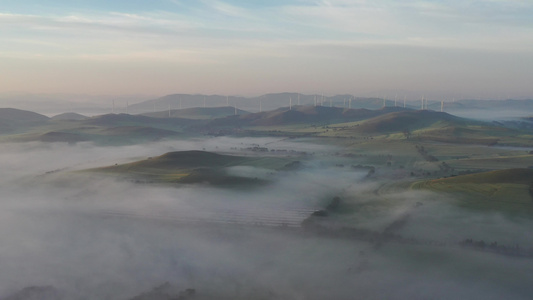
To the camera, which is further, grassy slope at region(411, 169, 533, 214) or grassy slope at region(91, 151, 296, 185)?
grassy slope at region(91, 151, 296, 185)

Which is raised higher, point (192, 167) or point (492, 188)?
point (492, 188)

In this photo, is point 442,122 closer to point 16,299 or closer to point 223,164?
point 223,164

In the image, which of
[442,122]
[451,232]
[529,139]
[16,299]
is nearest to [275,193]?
[451,232]

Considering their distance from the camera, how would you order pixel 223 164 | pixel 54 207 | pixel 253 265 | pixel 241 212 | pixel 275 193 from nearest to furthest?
pixel 253 265, pixel 241 212, pixel 54 207, pixel 275 193, pixel 223 164

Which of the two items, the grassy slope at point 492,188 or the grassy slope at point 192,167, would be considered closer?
the grassy slope at point 492,188

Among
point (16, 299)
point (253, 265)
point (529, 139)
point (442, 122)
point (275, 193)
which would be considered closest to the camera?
point (16, 299)

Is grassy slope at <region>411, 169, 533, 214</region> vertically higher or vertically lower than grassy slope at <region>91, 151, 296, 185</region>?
higher

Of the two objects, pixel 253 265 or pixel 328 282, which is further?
pixel 253 265

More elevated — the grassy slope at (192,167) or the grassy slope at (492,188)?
the grassy slope at (492,188)

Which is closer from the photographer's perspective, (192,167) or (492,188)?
(492,188)
